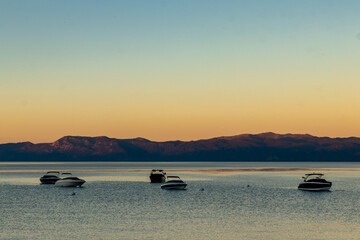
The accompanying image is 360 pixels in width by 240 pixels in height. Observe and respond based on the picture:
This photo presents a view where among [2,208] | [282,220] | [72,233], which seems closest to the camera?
[72,233]

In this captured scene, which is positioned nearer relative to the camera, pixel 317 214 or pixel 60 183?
pixel 317 214

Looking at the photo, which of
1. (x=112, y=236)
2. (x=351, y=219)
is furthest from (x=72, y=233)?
(x=351, y=219)

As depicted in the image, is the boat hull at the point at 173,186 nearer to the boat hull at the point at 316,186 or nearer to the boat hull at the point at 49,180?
→ the boat hull at the point at 316,186

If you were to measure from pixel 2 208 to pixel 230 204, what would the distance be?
127ft

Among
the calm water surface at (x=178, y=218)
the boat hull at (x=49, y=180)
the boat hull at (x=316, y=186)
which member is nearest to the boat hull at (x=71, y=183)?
the boat hull at (x=49, y=180)

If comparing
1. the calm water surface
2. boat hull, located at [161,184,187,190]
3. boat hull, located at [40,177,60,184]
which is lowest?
the calm water surface

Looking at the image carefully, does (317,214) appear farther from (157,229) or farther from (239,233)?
(157,229)

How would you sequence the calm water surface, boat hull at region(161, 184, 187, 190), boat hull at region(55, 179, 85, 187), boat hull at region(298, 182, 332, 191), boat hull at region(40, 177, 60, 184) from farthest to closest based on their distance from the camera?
1. boat hull at region(40, 177, 60, 184)
2. boat hull at region(55, 179, 85, 187)
3. boat hull at region(161, 184, 187, 190)
4. boat hull at region(298, 182, 332, 191)
5. the calm water surface

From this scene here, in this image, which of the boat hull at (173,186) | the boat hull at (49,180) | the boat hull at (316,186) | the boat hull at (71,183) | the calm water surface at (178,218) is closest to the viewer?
the calm water surface at (178,218)

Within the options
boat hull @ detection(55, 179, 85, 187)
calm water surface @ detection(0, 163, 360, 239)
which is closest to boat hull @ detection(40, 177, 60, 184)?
boat hull @ detection(55, 179, 85, 187)

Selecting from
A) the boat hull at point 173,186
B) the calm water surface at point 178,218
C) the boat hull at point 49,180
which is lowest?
the calm water surface at point 178,218

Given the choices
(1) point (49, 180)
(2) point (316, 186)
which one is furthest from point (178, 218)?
(1) point (49, 180)

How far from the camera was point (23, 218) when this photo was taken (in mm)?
68438

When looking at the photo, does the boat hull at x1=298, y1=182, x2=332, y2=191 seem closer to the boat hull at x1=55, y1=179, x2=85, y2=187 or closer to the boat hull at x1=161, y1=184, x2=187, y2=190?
the boat hull at x1=161, y1=184, x2=187, y2=190
